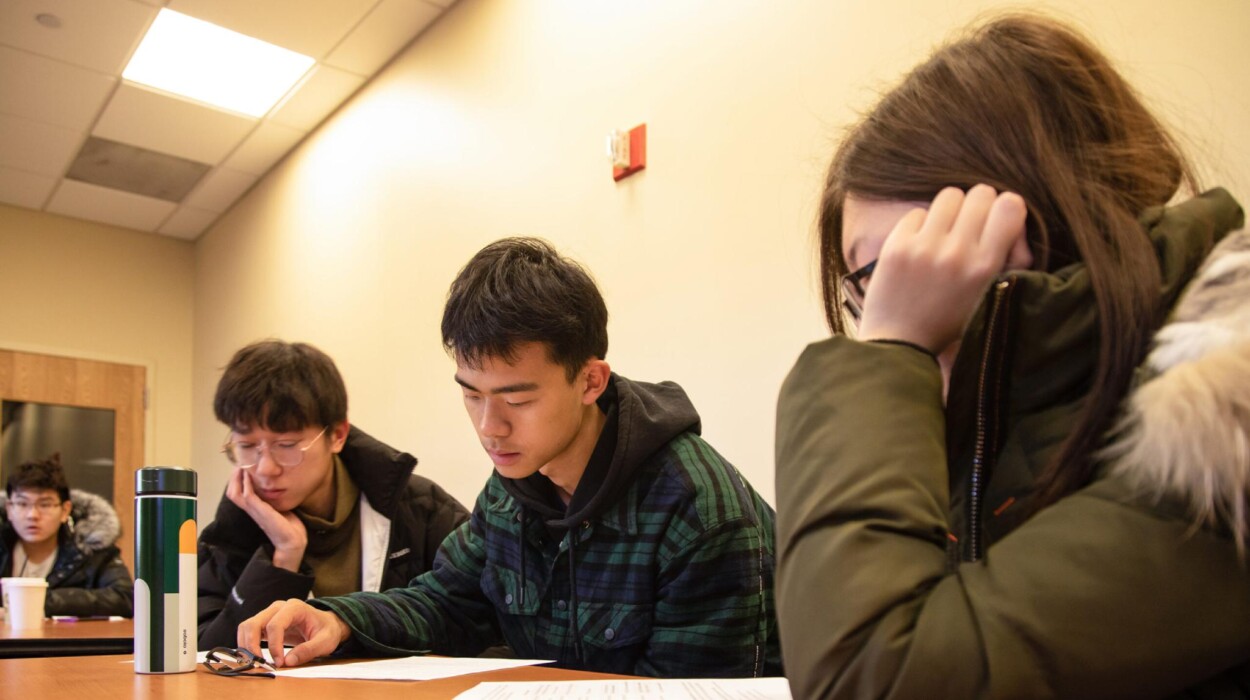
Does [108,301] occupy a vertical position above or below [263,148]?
below

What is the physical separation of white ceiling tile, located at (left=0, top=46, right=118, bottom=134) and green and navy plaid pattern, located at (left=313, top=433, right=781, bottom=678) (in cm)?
339

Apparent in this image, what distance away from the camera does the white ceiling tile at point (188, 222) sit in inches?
214

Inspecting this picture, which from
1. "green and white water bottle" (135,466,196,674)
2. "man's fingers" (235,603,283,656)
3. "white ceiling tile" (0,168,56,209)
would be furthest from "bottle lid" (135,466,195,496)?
"white ceiling tile" (0,168,56,209)

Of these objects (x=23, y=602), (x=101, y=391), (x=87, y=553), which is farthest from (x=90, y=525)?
(x=101, y=391)

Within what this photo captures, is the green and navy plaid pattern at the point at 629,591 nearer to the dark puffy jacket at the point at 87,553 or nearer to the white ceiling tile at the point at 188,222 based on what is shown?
the dark puffy jacket at the point at 87,553

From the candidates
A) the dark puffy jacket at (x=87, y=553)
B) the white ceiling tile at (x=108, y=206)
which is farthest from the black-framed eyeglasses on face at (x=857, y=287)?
the white ceiling tile at (x=108, y=206)

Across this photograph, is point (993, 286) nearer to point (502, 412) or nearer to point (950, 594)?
point (950, 594)

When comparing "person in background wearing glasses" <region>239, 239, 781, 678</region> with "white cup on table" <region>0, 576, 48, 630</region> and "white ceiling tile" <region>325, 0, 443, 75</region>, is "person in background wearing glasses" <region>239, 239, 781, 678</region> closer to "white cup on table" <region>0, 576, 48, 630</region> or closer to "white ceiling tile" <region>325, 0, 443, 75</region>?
"white cup on table" <region>0, 576, 48, 630</region>

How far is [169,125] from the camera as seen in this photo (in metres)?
4.27

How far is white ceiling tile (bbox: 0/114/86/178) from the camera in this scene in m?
4.27

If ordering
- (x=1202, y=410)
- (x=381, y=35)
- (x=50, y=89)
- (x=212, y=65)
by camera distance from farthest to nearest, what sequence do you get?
(x=50, y=89), (x=212, y=65), (x=381, y=35), (x=1202, y=410)

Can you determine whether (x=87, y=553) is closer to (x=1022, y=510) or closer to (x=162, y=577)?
(x=162, y=577)

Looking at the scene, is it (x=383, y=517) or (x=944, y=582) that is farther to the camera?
(x=383, y=517)

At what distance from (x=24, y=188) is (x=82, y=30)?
1919 mm
